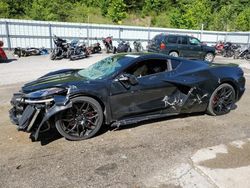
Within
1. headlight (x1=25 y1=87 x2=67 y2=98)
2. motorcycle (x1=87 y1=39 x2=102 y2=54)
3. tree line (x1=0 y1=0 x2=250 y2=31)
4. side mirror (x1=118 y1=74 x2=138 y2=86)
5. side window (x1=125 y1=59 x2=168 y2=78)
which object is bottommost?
motorcycle (x1=87 y1=39 x2=102 y2=54)

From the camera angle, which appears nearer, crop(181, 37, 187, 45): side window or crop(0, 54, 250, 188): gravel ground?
crop(0, 54, 250, 188): gravel ground

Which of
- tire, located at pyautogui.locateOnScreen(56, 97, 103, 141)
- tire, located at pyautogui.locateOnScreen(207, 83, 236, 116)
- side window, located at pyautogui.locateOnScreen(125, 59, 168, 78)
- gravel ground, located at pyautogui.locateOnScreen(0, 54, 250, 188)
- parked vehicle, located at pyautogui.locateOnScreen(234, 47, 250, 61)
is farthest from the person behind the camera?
parked vehicle, located at pyautogui.locateOnScreen(234, 47, 250, 61)

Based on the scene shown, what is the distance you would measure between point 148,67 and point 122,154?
70.9 inches

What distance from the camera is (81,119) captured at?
412 cm

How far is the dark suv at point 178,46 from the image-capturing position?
14.7 metres

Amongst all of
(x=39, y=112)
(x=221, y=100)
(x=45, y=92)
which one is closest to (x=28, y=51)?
(x=45, y=92)

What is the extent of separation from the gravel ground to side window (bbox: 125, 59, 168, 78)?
0.98 meters

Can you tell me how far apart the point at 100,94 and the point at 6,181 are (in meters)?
1.82

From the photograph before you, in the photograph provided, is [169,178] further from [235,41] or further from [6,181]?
[235,41]

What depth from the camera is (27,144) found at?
4.00 metres

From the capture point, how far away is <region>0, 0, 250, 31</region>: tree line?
25.5 m

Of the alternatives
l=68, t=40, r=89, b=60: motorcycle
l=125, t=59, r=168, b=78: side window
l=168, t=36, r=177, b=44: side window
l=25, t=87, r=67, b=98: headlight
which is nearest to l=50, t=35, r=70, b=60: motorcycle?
l=68, t=40, r=89, b=60: motorcycle

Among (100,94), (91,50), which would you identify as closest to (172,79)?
(100,94)

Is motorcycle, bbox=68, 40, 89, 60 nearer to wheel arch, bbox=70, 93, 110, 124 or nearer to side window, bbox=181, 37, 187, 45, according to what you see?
side window, bbox=181, 37, 187, 45
